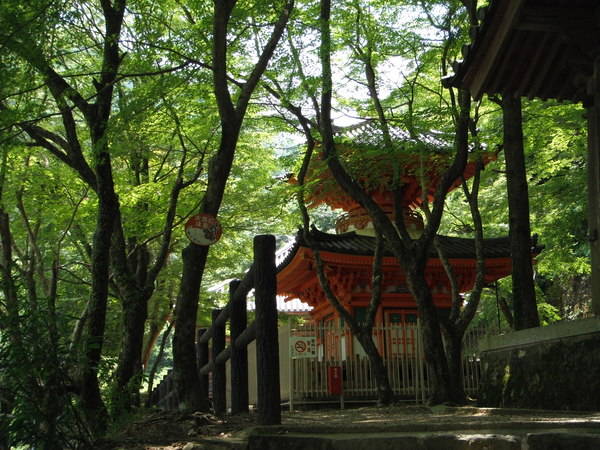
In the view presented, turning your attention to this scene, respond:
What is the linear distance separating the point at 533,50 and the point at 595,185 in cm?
129

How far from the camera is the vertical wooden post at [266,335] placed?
14.1ft

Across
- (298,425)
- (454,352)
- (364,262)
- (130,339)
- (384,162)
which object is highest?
(384,162)

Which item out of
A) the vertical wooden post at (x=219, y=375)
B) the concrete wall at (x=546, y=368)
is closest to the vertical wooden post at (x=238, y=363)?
the vertical wooden post at (x=219, y=375)

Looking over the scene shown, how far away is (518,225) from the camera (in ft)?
31.9

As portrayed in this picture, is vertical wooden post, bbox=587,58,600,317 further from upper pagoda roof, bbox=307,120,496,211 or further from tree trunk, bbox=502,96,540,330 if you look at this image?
upper pagoda roof, bbox=307,120,496,211

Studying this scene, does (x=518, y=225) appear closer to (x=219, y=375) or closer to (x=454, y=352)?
(x=454, y=352)

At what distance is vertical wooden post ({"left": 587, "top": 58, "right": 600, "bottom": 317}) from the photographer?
18.2 ft

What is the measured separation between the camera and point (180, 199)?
14.8 m

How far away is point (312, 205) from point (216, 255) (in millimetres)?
3314

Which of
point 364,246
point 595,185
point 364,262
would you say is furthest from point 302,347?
point 595,185

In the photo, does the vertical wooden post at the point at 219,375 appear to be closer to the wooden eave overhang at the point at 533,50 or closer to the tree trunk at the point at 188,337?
the tree trunk at the point at 188,337

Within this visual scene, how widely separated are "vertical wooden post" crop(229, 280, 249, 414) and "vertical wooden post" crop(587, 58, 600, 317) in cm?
316

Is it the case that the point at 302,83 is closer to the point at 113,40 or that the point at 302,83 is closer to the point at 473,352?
the point at 113,40

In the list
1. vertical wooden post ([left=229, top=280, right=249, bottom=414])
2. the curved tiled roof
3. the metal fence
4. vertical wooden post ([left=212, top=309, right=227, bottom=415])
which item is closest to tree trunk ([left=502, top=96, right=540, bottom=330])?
the metal fence
